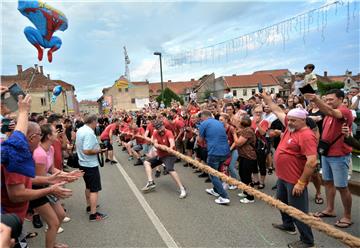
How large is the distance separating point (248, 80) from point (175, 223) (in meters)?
63.7

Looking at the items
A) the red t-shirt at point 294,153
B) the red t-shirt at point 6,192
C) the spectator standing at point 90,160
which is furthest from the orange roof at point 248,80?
the red t-shirt at point 6,192

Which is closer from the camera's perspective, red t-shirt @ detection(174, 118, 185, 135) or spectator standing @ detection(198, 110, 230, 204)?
spectator standing @ detection(198, 110, 230, 204)

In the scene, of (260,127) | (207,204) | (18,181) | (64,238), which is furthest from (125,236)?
(260,127)

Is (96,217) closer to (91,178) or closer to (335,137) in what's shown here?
(91,178)

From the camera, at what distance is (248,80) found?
6512 centimetres

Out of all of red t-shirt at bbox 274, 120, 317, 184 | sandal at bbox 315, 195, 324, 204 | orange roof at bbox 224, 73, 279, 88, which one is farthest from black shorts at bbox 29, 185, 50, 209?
orange roof at bbox 224, 73, 279, 88

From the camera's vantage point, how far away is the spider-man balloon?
4.90 meters

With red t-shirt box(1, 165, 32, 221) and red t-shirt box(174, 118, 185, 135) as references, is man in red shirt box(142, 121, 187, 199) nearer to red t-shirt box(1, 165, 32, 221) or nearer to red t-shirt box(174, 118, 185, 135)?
red t-shirt box(174, 118, 185, 135)

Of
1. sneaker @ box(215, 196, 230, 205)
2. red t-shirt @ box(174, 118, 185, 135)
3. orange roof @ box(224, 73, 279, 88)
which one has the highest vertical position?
orange roof @ box(224, 73, 279, 88)

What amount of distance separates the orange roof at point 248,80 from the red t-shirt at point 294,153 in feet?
198

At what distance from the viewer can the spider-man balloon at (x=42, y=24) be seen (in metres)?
4.90

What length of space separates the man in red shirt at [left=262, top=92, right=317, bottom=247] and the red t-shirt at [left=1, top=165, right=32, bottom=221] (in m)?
2.98

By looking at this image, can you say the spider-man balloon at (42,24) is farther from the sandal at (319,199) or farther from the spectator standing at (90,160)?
the sandal at (319,199)

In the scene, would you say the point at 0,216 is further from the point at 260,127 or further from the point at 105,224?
the point at 260,127
